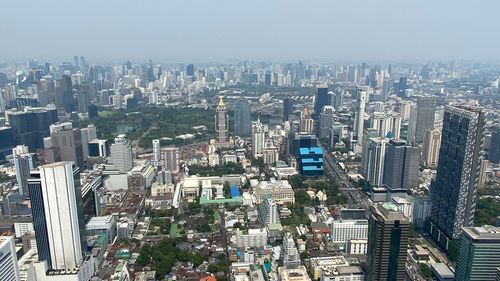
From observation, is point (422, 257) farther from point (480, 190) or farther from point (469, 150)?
point (480, 190)

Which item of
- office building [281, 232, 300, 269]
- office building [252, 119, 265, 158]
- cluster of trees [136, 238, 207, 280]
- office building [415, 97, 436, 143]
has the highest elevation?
office building [415, 97, 436, 143]

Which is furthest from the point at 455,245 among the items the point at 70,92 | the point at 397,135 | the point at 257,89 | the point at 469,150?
the point at 257,89

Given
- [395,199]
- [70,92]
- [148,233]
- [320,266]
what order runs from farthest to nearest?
[70,92]
[395,199]
[148,233]
[320,266]

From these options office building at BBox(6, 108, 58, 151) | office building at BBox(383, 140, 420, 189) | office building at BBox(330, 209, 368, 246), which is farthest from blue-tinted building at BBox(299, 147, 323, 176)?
office building at BBox(6, 108, 58, 151)

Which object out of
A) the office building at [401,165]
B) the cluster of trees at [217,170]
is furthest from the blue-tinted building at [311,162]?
the office building at [401,165]

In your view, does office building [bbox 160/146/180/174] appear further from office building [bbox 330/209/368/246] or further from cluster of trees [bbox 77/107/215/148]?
office building [bbox 330/209/368/246]

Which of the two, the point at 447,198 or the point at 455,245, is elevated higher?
the point at 447,198

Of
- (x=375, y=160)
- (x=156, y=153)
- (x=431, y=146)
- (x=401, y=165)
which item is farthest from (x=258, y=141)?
(x=431, y=146)
